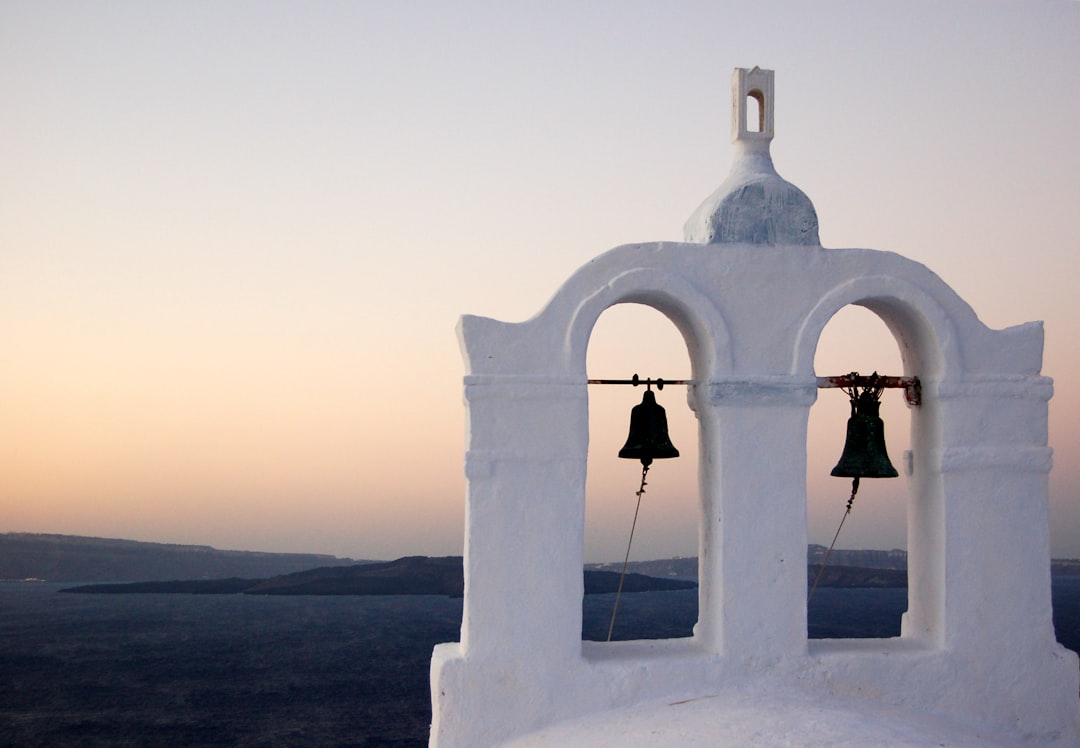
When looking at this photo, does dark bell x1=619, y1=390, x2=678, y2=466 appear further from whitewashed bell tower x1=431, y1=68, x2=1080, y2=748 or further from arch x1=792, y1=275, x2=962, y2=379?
arch x1=792, y1=275, x2=962, y2=379

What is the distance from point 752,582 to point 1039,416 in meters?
2.39

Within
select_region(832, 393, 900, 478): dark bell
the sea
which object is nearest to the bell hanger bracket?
select_region(832, 393, 900, 478): dark bell

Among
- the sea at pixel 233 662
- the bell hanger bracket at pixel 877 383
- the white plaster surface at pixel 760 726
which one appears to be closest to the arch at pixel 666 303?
the bell hanger bracket at pixel 877 383

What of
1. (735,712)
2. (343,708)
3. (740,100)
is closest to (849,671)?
(735,712)

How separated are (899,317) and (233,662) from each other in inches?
1517

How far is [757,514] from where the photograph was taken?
687 centimetres

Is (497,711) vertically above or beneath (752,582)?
beneath

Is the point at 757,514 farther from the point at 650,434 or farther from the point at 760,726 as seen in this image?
the point at 760,726

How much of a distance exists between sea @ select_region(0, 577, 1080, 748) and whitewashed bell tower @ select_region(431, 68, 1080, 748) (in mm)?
25059

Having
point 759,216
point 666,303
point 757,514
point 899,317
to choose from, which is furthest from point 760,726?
point 759,216

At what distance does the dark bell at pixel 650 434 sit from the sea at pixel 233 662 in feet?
81.5

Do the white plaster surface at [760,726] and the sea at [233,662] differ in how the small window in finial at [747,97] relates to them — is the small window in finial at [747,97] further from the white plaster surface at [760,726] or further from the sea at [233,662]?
the sea at [233,662]

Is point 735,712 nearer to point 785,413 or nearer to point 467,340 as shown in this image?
point 785,413

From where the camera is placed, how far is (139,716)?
3222cm
